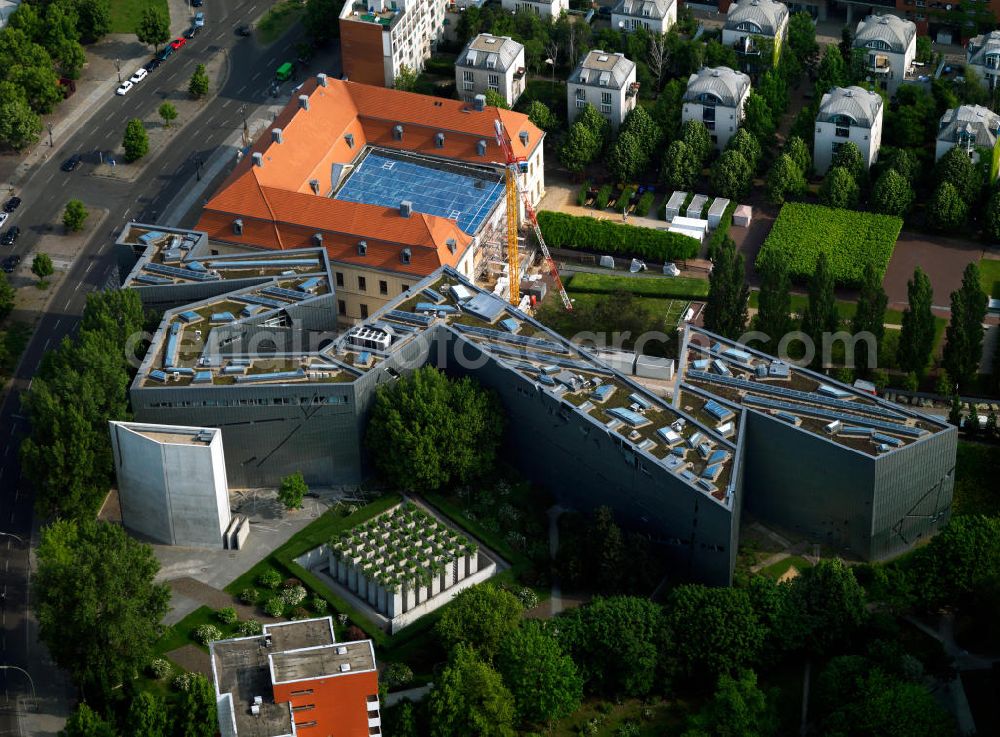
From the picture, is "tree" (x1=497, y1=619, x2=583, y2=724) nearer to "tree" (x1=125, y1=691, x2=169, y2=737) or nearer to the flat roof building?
the flat roof building

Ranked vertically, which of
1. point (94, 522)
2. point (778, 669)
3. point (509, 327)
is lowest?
point (778, 669)

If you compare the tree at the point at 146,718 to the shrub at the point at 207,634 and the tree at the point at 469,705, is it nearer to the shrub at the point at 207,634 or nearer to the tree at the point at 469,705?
the shrub at the point at 207,634

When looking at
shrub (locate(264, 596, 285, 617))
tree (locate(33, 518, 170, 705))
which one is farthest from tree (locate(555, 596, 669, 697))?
tree (locate(33, 518, 170, 705))

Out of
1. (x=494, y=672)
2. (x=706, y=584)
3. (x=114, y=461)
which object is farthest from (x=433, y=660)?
(x=114, y=461)

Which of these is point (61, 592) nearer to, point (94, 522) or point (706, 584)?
point (94, 522)

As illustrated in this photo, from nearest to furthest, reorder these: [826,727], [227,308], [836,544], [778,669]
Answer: [826,727], [778,669], [836,544], [227,308]
